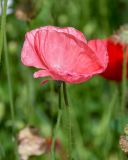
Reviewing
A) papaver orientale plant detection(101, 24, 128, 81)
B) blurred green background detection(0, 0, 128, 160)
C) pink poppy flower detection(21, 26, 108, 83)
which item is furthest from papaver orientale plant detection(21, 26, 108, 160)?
blurred green background detection(0, 0, 128, 160)

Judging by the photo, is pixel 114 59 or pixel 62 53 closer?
pixel 62 53

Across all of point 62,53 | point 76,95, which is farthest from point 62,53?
point 76,95

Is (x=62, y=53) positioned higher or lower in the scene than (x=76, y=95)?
higher

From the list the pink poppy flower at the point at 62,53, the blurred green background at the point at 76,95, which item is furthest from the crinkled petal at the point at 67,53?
the blurred green background at the point at 76,95

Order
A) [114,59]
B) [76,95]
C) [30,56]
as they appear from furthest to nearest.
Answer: [76,95]
[114,59]
[30,56]

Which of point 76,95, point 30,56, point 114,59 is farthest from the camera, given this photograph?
point 76,95

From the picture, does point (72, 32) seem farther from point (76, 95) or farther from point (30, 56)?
point (76, 95)

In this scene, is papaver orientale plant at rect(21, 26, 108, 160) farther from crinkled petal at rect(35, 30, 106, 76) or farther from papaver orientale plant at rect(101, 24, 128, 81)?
papaver orientale plant at rect(101, 24, 128, 81)
